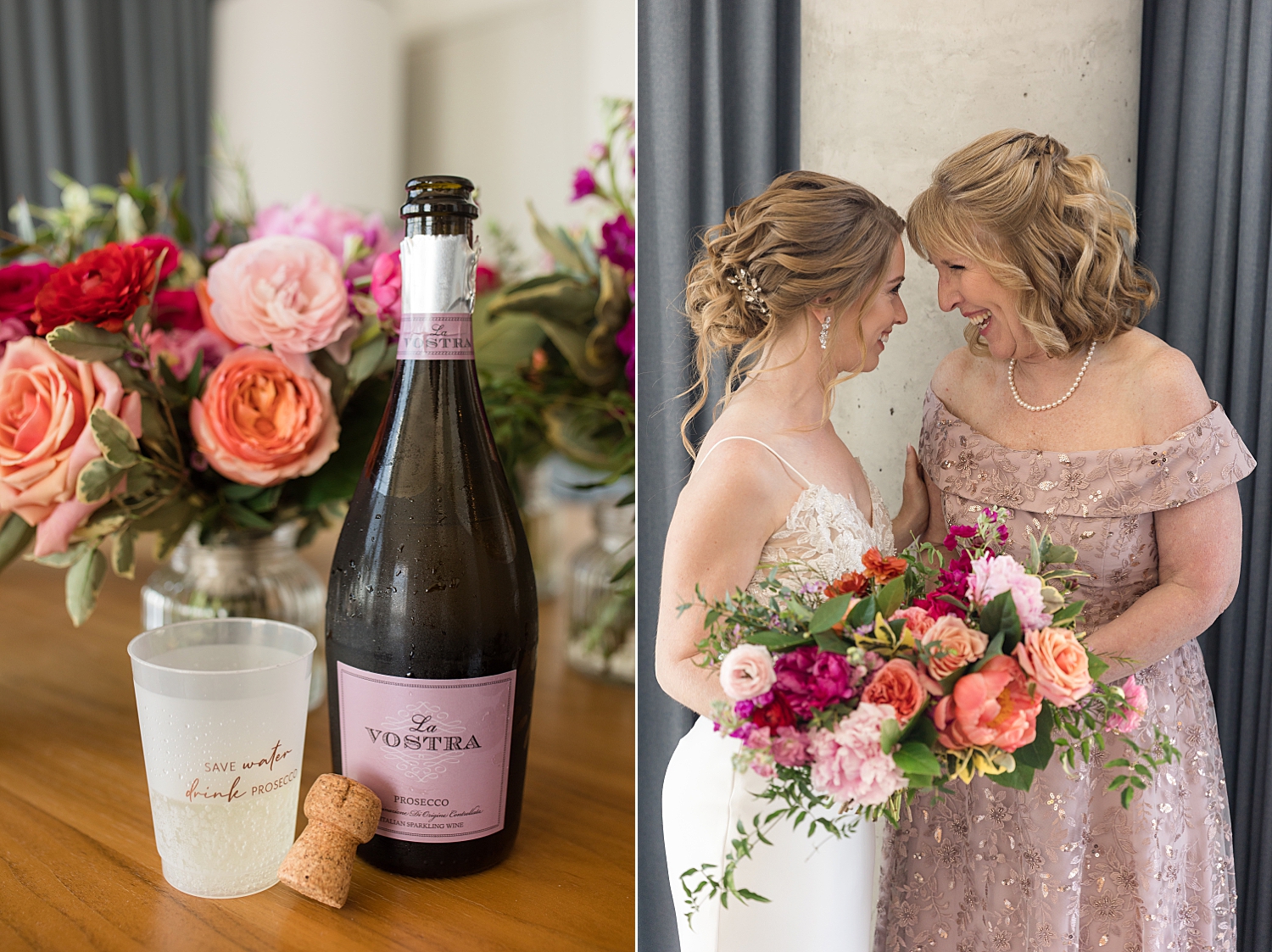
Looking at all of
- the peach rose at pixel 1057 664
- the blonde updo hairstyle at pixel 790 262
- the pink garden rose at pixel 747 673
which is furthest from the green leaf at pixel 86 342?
the peach rose at pixel 1057 664

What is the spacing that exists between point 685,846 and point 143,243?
66 cm

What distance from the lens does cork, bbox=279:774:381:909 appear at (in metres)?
0.61

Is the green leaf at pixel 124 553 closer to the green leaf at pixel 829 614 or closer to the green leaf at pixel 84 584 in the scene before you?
the green leaf at pixel 84 584

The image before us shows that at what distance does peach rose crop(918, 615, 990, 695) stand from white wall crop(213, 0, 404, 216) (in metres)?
2.35

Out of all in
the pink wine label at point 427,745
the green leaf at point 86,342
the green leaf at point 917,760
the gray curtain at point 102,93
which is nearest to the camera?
the green leaf at point 917,760

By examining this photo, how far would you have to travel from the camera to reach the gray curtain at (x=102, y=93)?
2.44m

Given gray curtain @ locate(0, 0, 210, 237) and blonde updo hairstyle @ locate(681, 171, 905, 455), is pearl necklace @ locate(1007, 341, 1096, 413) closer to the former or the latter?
blonde updo hairstyle @ locate(681, 171, 905, 455)

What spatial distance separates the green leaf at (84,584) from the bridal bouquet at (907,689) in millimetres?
616

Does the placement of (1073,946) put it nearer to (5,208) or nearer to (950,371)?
(950,371)

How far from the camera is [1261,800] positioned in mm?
612

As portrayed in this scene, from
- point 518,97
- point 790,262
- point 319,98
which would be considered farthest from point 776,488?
point 319,98

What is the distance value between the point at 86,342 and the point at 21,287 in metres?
0.14

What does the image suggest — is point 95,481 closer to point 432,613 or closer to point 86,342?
point 86,342

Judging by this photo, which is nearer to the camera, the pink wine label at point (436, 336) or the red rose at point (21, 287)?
the pink wine label at point (436, 336)
